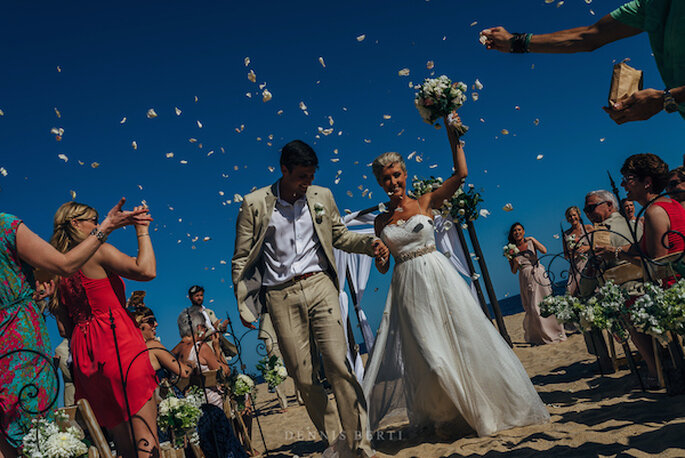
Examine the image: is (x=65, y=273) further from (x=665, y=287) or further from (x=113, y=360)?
(x=665, y=287)

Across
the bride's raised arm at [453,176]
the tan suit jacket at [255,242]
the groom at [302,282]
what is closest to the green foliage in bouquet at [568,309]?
the bride's raised arm at [453,176]

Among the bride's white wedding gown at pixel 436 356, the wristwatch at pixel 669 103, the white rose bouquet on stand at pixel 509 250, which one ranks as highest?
the wristwatch at pixel 669 103

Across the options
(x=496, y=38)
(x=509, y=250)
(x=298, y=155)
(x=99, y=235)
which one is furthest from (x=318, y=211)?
(x=509, y=250)

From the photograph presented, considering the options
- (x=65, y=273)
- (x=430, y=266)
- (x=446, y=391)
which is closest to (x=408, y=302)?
(x=430, y=266)

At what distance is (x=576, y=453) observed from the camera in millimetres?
3375

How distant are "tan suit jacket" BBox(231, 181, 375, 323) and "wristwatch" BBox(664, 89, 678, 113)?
304cm

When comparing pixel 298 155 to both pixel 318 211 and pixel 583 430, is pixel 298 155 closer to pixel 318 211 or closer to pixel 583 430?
pixel 318 211

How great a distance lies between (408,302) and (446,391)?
872 mm

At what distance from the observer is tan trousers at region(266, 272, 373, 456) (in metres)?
4.45

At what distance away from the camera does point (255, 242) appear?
4770mm

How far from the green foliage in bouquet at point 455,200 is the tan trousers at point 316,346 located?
1511 mm

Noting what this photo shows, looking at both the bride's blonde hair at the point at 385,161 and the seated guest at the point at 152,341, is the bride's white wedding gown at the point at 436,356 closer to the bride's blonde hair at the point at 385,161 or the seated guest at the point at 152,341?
the bride's blonde hair at the point at 385,161

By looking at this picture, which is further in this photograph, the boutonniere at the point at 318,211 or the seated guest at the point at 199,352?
the seated guest at the point at 199,352

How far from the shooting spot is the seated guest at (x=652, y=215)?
3.84m
